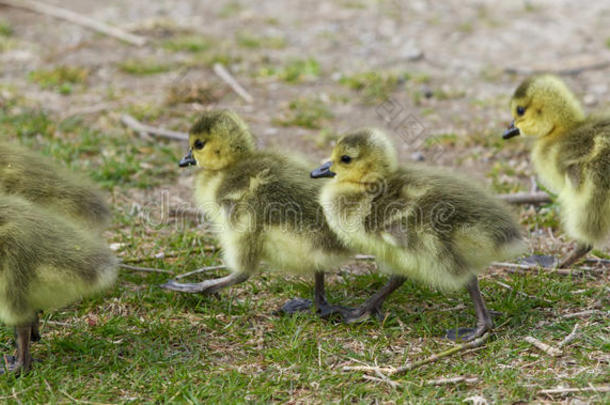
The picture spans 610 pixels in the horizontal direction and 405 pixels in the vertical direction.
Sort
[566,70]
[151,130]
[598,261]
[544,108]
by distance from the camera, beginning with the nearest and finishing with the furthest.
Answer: [544,108] → [598,261] → [151,130] → [566,70]

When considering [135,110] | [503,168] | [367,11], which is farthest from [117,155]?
[367,11]

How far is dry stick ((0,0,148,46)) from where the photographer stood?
7.05 m

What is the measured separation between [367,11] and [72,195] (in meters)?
5.35

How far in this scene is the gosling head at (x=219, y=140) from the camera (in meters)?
3.25

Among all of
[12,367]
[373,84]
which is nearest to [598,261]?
[12,367]

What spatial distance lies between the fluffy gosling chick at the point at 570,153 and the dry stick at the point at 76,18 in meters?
4.47

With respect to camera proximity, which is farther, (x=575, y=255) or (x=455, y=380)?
(x=575, y=255)

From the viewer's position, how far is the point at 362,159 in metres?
2.94

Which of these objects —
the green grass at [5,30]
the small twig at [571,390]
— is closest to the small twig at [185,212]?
the small twig at [571,390]

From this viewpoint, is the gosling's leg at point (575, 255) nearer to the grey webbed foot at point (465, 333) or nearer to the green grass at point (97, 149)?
the grey webbed foot at point (465, 333)

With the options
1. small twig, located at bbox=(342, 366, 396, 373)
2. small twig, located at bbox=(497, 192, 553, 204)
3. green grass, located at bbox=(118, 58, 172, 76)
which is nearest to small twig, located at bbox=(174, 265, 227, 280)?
small twig, located at bbox=(342, 366, 396, 373)

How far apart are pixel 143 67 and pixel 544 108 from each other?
396 cm

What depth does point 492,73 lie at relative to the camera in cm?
632

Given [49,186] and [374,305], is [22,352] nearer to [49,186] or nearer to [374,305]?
[49,186]
